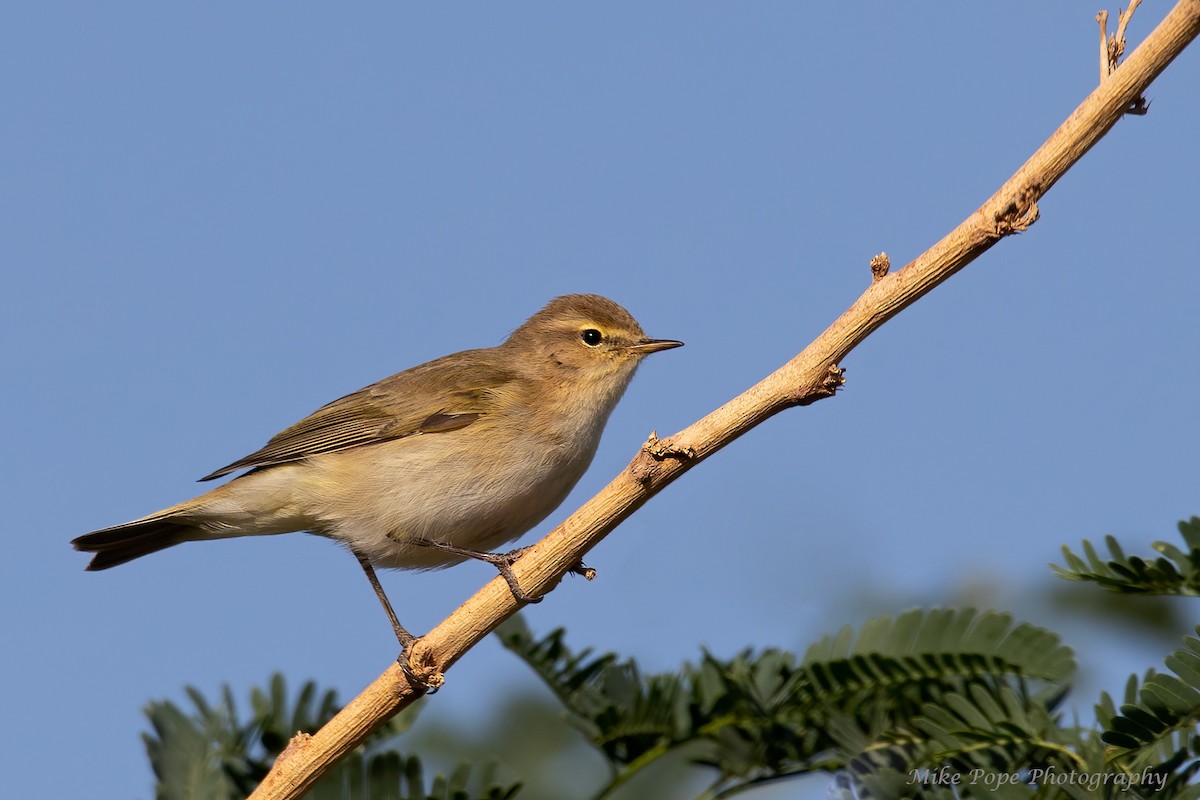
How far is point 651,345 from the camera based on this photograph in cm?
636

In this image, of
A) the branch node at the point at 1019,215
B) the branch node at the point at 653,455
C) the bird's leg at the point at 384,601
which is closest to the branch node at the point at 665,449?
the branch node at the point at 653,455

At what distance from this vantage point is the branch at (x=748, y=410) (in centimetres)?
296

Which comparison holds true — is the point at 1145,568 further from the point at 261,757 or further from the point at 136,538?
the point at 136,538

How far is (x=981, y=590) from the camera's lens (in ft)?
16.1

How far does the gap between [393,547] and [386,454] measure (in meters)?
0.52

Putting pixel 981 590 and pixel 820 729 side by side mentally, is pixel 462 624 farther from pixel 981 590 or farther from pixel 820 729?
pixel 981 590

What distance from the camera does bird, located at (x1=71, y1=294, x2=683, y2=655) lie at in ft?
18.8

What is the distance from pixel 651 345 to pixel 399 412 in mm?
1434

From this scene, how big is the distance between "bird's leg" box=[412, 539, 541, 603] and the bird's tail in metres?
1.42

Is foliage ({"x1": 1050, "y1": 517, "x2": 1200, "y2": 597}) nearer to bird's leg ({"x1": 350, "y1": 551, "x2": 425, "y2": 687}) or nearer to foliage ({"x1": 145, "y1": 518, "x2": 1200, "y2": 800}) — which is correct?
foliage ({"x1": 145, "y1": 518, "x2": 1200, "y2": 800})

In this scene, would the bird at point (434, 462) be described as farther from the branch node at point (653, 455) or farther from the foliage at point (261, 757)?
the branch node at point (653, 455)

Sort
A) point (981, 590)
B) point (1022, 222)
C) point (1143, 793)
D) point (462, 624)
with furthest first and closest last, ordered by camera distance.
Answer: point (981, 590)
point (462, 624)
point (1143, 793)
point (1022, 222)

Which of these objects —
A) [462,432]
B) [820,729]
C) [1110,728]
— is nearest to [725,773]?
[820,729]

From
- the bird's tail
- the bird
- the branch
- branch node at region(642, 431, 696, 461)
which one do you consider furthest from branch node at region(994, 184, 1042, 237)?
the bird's tail
